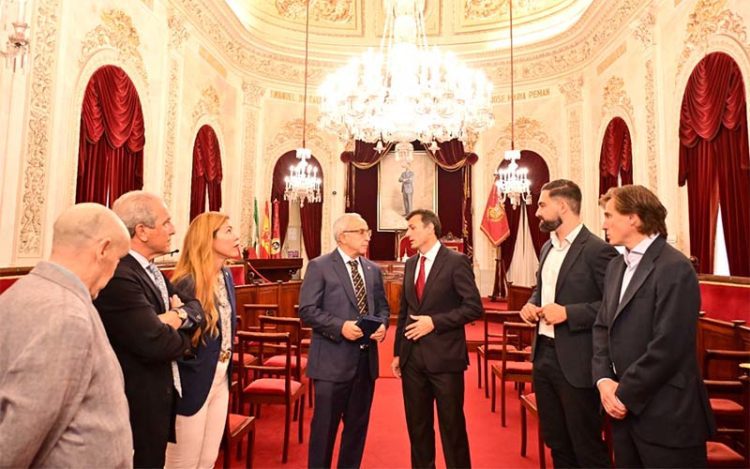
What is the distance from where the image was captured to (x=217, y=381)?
2305 millimetres

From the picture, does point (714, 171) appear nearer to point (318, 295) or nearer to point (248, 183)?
point (318, 295)

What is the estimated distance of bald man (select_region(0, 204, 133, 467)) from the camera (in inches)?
40.5

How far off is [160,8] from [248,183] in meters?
3.88

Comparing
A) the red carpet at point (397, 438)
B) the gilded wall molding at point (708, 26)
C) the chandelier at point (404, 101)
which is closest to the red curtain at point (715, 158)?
the gilded wall molding at point (708, 26)

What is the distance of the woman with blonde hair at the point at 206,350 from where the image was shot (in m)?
2.13

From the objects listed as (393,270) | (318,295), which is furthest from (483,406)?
(393,270)

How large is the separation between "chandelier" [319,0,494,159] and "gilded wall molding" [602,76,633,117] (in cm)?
284

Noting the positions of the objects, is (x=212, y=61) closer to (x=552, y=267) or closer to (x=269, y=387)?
(x=269, y=387)

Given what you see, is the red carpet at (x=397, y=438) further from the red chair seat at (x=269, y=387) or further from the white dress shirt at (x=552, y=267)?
the white dress shirt at (x=552, y=267)

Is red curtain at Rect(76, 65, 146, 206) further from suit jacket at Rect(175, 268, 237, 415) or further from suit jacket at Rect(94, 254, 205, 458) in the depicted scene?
suit jacket at Rect(94, 254, 205, 458)

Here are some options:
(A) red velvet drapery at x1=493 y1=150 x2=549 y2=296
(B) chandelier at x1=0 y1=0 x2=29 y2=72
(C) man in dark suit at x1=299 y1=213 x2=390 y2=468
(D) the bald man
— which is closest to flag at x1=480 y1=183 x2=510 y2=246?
(A) red velvet drapery at x1=493 y1=150 x2=549 y2=296

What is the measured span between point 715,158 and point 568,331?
4.66 meters

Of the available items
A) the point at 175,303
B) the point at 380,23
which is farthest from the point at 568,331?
the point at 380,23

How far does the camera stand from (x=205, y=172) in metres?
8.62
